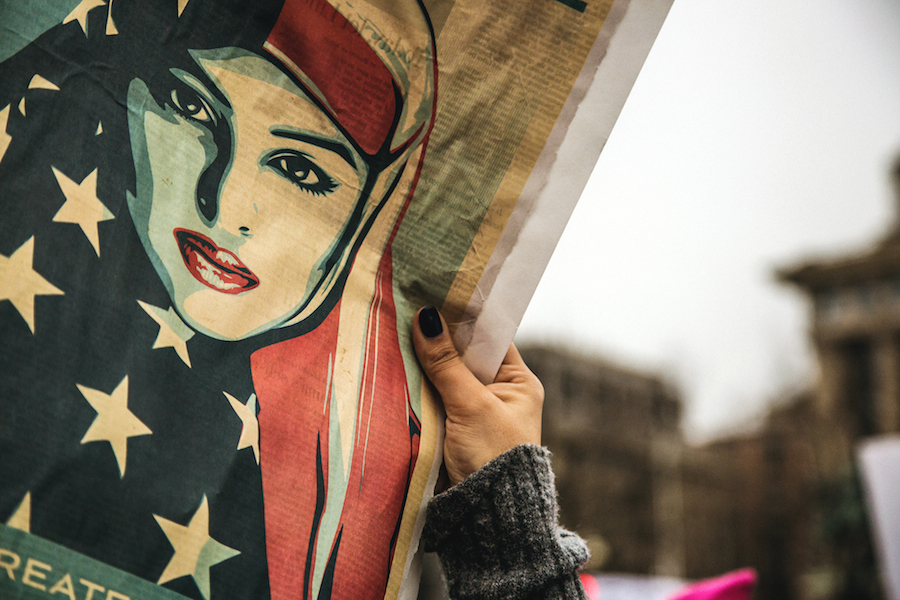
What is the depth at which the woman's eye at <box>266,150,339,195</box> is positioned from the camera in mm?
512

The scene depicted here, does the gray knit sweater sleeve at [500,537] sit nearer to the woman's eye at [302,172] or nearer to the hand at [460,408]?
the hand at [460,408]

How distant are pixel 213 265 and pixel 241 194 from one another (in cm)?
6

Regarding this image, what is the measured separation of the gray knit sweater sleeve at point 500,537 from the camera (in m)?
0.52

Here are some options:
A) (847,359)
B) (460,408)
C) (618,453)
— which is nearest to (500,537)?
(460,408)

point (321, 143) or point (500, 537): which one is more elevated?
point (321, 143)

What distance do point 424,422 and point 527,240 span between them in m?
0.20

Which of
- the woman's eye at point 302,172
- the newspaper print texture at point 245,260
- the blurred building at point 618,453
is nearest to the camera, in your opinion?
the newspaper print texture at point 245,260

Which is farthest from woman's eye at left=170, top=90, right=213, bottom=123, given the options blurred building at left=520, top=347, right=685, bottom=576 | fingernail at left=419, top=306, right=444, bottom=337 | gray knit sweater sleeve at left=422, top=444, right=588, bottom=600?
blurred building at left=520, top=347, right=685, bottom=576

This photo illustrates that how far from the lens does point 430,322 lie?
552 mm

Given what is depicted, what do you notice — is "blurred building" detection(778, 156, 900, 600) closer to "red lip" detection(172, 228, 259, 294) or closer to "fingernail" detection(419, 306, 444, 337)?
"fingernail" detection(419, 306, 444, 337)

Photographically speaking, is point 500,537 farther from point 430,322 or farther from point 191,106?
point 191,106

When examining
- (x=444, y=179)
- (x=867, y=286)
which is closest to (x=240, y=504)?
(x=444, y=179)

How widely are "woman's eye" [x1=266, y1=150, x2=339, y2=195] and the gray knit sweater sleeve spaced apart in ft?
0.95

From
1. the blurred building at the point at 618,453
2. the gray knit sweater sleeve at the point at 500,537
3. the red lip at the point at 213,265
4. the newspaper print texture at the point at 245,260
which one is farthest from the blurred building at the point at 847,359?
the red lip at the point at 213,265
